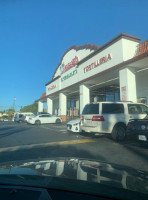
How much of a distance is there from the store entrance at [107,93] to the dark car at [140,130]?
1233 centimetres

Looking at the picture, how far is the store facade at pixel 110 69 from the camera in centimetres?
1241

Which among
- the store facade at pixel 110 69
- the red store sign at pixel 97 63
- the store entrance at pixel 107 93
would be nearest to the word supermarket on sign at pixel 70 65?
the store facade at pixel 110 69

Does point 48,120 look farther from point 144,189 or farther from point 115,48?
point 144,189

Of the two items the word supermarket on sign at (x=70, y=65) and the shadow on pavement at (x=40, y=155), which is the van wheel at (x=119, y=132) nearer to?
the shadow on pavement at (x=40, y=155)

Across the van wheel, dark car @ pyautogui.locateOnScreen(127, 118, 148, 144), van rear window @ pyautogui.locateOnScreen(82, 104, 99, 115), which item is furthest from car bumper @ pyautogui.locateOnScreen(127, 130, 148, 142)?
van rear window @ pyautogui.locateOnScreen(82, 104, 99, 115)

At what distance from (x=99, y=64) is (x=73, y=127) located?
25.2 feet

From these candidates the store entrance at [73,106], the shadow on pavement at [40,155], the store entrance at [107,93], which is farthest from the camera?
the store entrance at [73,106]

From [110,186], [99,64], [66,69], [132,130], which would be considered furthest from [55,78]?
[110,186]

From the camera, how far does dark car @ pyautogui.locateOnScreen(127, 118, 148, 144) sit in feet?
21.6

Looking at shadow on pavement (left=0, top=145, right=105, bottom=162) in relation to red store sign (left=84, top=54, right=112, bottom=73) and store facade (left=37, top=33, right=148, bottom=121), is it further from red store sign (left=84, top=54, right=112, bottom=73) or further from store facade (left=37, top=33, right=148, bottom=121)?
red store sign (left=84, top=54, right=112, bottom=73)

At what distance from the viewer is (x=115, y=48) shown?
535 inches

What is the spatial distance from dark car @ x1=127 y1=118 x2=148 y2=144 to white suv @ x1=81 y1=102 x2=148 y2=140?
1.18 meters

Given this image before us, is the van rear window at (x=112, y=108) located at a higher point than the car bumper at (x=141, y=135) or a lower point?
higher

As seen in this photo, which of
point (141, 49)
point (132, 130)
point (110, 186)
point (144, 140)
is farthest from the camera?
point (141, 49)
